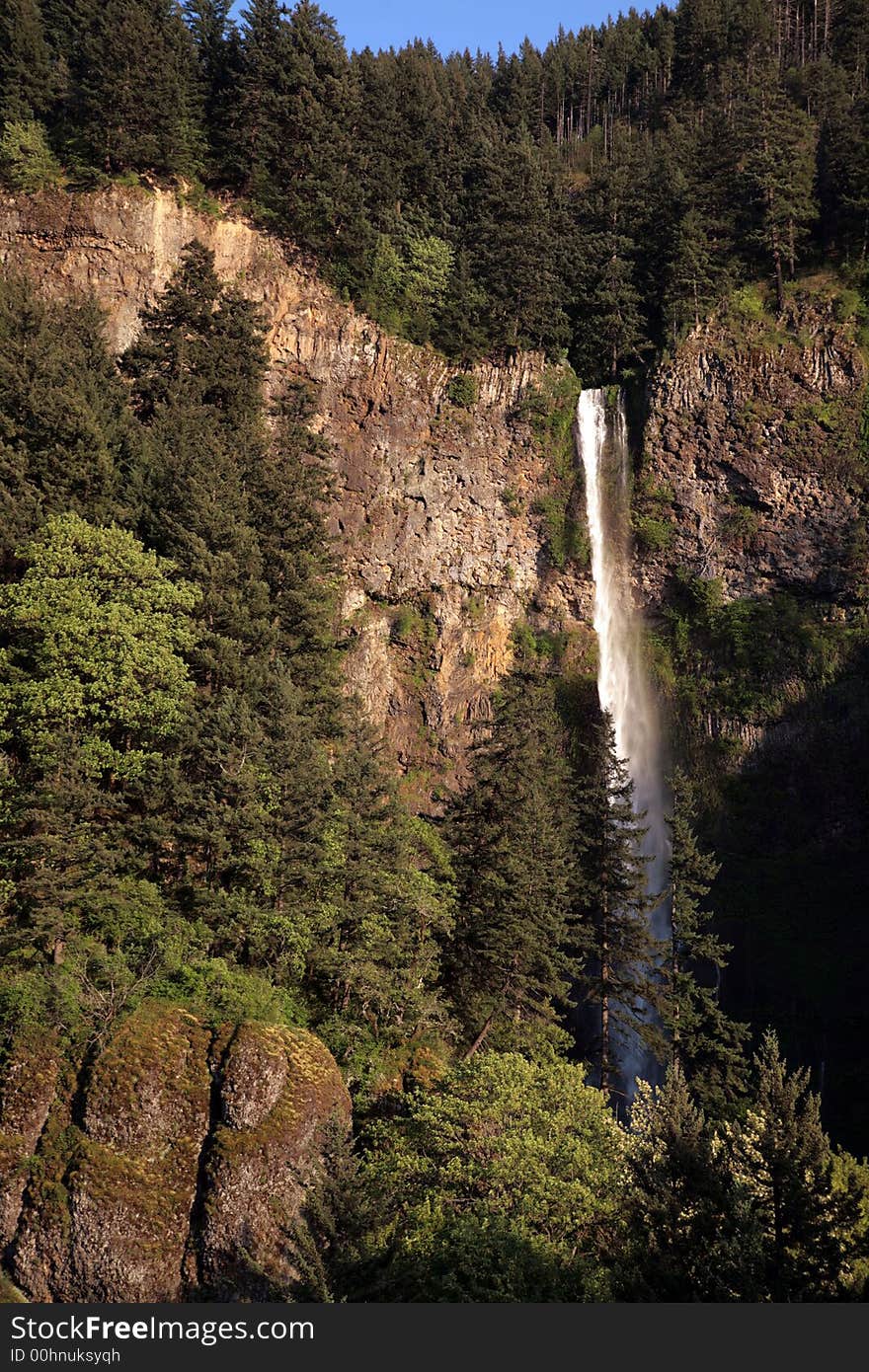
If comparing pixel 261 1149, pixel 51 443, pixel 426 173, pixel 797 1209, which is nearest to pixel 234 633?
pixel 51 443

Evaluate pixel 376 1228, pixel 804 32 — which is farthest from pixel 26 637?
pixel 804 32

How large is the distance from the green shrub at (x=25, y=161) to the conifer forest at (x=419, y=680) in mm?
277

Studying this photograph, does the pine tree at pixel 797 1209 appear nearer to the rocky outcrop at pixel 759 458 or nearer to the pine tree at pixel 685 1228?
the pine tree at pixel 685 1228

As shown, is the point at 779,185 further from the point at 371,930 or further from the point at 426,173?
the point at 371,930

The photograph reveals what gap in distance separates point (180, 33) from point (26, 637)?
133 feet

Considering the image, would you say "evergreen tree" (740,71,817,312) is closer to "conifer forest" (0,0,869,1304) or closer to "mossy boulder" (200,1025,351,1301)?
"conifer forest" (0,0,869,1304)

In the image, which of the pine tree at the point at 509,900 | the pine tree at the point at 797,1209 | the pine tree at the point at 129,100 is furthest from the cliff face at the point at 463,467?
the pine tree at the point at 797,1209

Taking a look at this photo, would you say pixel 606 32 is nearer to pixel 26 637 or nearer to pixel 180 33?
pixel 180 33

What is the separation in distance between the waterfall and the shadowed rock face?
2571 cm

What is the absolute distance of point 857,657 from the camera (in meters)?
42.2

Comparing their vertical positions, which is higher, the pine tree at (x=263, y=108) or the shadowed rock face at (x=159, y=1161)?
the pine tree at (x=263, y=108)

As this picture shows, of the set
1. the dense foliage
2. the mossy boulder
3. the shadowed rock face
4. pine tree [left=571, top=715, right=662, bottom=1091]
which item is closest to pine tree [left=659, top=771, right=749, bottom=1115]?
pine tree [left=571, top=715, right=662, bottom=1091]

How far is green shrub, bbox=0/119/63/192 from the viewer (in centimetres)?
4344

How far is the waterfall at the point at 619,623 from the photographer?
44062mm
